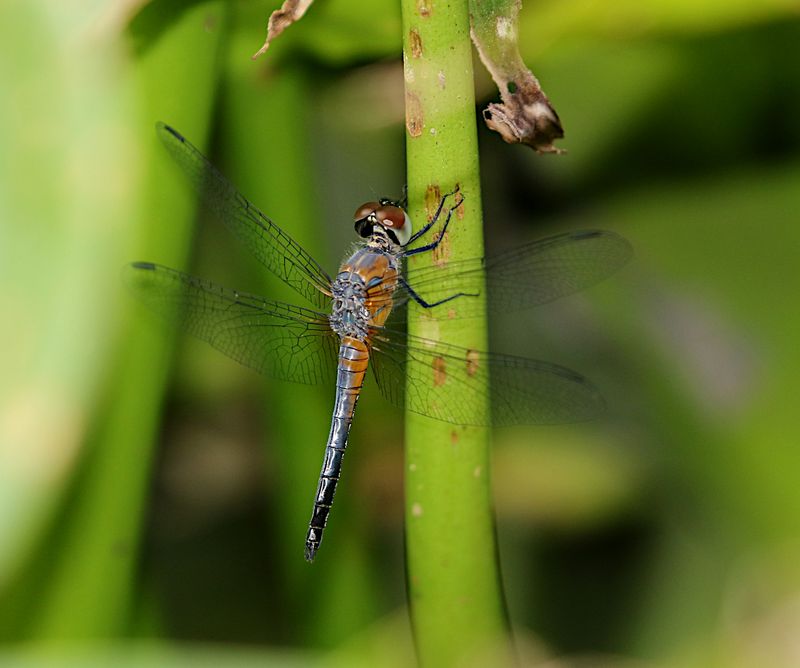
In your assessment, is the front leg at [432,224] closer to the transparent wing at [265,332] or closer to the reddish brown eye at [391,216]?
the reddish brown eye at [391,216]

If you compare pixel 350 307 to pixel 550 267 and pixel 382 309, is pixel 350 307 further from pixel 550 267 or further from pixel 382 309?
pixel 550 267

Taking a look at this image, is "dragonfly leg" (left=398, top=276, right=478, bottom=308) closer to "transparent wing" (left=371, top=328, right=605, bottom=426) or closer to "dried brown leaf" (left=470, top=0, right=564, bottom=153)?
"transparent wing" (left=371, top=328, right=605, bottom=426)

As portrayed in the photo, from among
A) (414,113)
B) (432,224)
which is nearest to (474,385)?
(432,224)

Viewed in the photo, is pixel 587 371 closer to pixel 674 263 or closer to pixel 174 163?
pixel 674 263

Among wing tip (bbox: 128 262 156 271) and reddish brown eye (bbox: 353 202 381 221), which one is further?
reddish brown eye (bbox: 353 202 381 221)

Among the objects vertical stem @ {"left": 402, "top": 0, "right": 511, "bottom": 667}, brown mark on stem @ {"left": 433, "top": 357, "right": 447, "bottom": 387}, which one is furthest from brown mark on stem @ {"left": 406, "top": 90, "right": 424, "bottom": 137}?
brown mark on stem @ {"left": 433, "top": 357, "right": 447, "bottom": 387}
